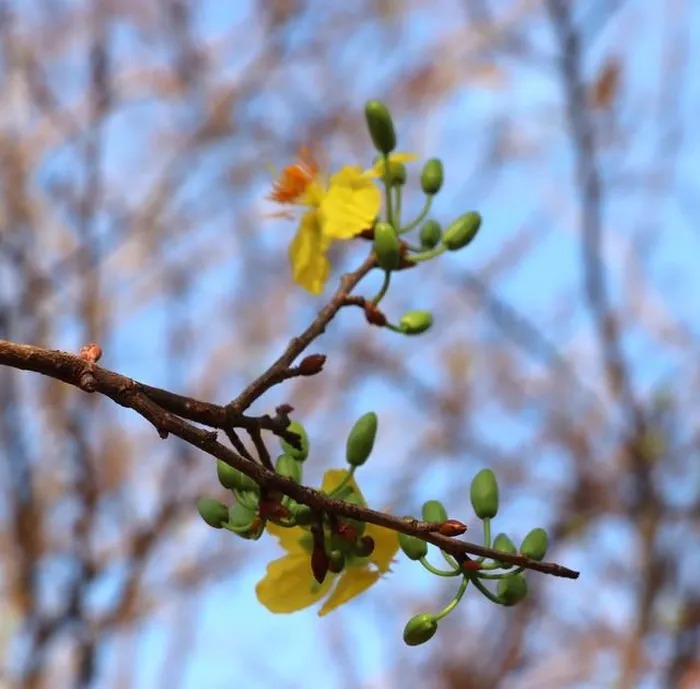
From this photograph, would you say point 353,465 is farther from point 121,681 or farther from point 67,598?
point 121,681

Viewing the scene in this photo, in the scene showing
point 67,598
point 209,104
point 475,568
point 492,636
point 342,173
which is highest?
point 209,104

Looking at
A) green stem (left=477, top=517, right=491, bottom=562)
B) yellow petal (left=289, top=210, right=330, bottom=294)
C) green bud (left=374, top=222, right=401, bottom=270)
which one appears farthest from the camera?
yellow petal (left=289, top=210, right=330, bottom=294)

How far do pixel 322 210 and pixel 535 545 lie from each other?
457mm

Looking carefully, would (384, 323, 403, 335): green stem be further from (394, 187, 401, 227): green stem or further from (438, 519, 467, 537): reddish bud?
(438, 519, 467, 537): reddish bud

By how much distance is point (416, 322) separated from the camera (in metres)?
0.93

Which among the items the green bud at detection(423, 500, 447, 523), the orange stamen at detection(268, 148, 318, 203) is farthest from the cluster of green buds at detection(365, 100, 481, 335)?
the green bud at detection(423, 500, 447, 523)

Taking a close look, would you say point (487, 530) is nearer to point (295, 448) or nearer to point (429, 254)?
point (295, 448)

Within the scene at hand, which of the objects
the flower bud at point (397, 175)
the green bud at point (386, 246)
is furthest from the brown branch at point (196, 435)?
the flower bud at point (397, 175)

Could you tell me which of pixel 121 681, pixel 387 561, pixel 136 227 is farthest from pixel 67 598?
pixel 387 561

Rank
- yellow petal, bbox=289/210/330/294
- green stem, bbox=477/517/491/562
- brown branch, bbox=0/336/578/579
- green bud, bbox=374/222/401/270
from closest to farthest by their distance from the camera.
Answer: brown branch, bbox=0/336/578/579
green stem, bbox=477/517/491/562
green bud, bbox=374/222/401/270
yellow petal, bbox=289/210/330/294

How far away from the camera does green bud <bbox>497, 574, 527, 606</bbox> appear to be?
2.18ft

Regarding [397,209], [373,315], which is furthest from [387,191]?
[373,315]

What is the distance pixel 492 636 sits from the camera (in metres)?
3.18

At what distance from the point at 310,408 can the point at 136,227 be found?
1038 mm
